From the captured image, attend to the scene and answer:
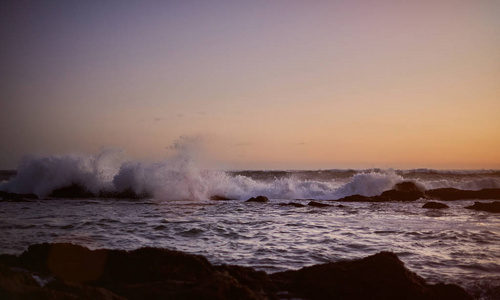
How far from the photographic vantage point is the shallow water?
21.5 ft

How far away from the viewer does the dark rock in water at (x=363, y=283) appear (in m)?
4.68

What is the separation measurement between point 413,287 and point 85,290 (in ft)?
12.5

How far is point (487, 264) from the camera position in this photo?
6574 millimetres

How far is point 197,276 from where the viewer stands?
473 cm

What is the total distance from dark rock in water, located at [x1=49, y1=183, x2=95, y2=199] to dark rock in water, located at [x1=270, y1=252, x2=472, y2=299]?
626 inches

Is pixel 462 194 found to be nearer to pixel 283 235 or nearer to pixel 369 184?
pixel 369 184

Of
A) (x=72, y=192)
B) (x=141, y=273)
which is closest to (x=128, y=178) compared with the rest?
(x=72, y=192)

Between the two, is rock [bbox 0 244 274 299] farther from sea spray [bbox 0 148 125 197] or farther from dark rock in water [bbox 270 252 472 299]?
sea spray [bbox 0 148 125 197]

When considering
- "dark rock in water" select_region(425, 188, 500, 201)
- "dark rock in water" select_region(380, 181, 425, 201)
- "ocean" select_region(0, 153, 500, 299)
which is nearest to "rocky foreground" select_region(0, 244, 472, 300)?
"ocean" select_region(0, 153, 500, 299)

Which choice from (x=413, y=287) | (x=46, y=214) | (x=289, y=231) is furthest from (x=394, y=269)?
(x=46, y=214)

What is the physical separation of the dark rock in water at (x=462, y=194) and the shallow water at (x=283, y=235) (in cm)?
768

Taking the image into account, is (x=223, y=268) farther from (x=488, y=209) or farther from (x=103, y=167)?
(x=103, y=167)

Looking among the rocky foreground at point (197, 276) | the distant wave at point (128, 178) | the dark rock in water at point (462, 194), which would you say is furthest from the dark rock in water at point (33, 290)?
the dark rock in water at point (462, 194)

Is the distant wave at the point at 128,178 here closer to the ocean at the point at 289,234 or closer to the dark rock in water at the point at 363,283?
the ocean at the point at 289,234
